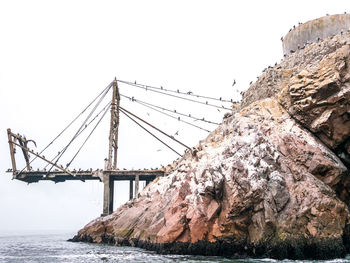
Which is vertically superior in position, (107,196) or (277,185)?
(107,196)

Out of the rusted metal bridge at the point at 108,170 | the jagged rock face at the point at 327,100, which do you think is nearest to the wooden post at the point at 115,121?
the rusted metal bridge at the point at 108,170

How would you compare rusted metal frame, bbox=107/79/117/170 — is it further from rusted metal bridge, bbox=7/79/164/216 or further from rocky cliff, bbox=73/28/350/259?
rocky cliff, bbox=73/28/350/259

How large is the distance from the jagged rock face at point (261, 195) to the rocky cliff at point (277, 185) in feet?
0.24

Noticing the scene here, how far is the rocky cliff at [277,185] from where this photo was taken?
27.6m

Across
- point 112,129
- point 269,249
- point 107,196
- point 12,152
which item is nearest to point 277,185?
point 269,249

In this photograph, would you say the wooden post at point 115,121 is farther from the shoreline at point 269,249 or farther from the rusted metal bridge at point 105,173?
the shoreline at point 269,249

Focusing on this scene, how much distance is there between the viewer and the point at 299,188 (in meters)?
29.3

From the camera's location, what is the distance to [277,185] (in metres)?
29.4

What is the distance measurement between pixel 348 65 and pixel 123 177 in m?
38.1

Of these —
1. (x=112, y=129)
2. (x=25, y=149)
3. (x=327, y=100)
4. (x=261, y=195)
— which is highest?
(x=112, y=129)

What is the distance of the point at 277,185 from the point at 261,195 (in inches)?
60.4

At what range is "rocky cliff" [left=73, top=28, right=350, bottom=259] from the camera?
2759cm

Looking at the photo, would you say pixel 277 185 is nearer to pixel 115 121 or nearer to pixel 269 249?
pixel 269 249

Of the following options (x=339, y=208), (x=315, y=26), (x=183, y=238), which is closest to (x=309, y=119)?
(x=339, y=208)
